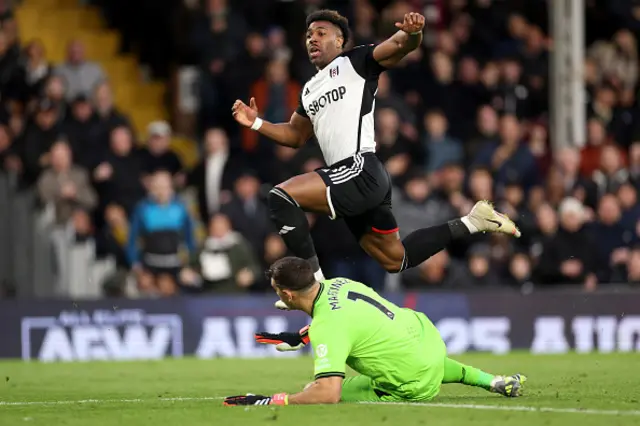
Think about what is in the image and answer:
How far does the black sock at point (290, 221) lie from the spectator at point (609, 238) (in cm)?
A: 777

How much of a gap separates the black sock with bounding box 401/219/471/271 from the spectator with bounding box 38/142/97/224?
740cm

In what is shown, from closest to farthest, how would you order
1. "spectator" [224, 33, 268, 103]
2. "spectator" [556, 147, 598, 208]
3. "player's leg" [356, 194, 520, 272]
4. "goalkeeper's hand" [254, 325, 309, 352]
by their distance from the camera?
1. "goalkeeper's hand" [254, 325, 309, 352]
2. "player's leg" [356, 194, 520, 272]
3. "spectator" [556, 147, 598, 208]
4. "spectator" [224, 33, 268, 103]

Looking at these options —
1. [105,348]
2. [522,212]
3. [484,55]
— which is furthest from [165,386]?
[484,55]

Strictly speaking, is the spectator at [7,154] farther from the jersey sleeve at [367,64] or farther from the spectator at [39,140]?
the jersey sleeve at [367,64]

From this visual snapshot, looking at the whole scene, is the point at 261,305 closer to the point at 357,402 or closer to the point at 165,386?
the point at 165,386

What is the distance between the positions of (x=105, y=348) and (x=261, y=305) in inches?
77.4

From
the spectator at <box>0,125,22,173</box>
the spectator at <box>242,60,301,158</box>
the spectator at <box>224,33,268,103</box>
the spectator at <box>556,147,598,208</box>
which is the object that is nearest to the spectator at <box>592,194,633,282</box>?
the spectator at <box>556,147,598,208</box>

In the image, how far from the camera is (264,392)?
12.3 metres

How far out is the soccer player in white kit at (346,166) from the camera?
1117cm

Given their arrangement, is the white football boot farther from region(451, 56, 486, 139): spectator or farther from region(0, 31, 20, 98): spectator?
region(451, 56, 486, 139): spectator

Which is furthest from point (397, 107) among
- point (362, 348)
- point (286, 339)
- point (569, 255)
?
point (362, 348)

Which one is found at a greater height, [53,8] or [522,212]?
[53,8]

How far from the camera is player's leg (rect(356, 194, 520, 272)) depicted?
38.1ft

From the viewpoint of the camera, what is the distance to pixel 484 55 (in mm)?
21641
